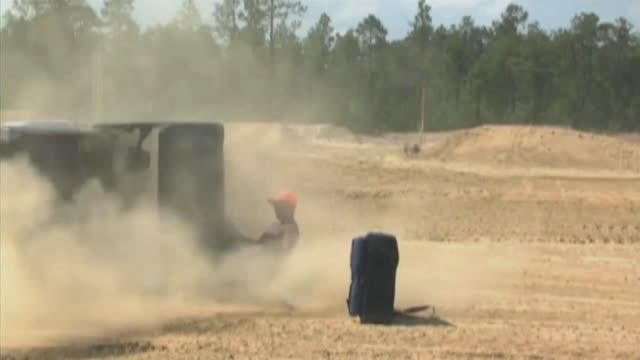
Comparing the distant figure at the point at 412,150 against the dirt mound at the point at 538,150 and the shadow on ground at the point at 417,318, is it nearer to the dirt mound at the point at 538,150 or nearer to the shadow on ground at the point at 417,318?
the dirt mound at the point at 538,150

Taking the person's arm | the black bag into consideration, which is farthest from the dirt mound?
the black bag

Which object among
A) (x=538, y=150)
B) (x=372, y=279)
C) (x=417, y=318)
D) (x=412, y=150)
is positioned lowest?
(x=417, y=318)

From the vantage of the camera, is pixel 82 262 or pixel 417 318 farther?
pixel 417 318

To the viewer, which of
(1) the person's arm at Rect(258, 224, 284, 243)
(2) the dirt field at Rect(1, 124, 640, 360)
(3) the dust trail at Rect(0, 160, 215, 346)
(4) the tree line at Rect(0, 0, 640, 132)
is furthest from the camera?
(4) the tree line at Rect(0, 0, 640, 132)

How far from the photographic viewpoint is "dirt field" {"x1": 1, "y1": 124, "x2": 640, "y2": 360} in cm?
944

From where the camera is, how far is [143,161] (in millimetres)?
11219

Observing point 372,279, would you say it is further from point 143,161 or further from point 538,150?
point 538,150

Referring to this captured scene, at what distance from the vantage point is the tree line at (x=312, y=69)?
70.2ft

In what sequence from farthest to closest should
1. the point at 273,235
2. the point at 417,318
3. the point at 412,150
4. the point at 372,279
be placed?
the point at 412,150
the point at 273,235
the point at 417,318
the point at 372,279

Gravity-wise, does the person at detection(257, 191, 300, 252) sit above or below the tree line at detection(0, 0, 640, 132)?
below

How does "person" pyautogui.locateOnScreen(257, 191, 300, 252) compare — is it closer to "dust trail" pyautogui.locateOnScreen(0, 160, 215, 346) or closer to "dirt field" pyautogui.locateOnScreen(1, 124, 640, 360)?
"dirt field" pyautogui.locateOnScreen(1, 124, 640, 360)

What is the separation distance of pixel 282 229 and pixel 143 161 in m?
1.70

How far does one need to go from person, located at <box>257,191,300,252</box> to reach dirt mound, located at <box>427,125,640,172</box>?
1158 inches

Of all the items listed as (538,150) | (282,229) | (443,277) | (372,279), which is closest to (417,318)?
(372,279)
